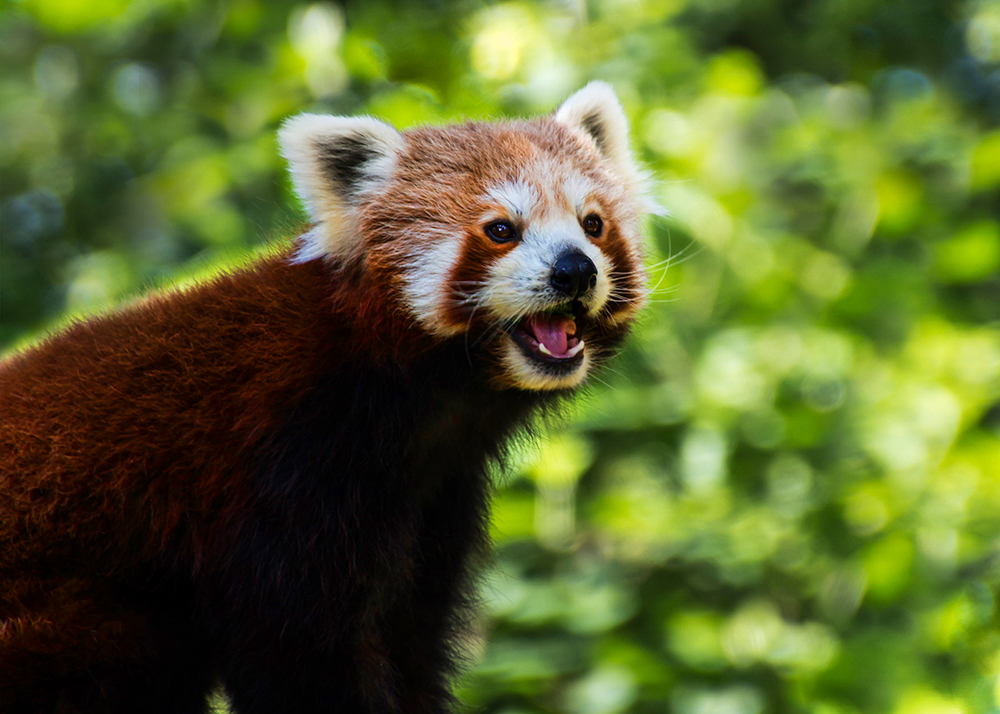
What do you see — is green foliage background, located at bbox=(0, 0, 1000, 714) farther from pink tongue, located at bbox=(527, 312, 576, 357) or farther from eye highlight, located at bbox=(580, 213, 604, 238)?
pink tongue, located at bbox=(527, 312, 576, 357)

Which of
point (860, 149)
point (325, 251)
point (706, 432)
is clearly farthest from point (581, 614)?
point (860, 149)

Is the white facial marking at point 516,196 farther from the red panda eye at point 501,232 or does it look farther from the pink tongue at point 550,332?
the pink tongue at point 550,332

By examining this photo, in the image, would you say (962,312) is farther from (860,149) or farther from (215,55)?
(215,55)

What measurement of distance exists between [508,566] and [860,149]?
237 centimetres

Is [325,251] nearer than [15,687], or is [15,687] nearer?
[15,687]

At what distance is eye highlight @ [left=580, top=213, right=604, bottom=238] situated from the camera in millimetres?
2094

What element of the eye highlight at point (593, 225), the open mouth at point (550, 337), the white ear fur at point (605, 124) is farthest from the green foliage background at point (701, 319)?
the open mouth at point (550, 337)

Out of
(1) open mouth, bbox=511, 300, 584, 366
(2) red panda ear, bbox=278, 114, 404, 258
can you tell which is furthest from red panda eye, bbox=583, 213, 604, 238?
(2) red panda ear, bbox=278, 114, 404, 258

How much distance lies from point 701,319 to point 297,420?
230cm

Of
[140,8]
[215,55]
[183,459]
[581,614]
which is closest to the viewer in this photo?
[183,459]

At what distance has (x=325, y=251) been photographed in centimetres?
204

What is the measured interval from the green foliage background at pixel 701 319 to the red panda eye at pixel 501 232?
1.24 meters

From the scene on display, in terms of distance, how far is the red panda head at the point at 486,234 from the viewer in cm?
191

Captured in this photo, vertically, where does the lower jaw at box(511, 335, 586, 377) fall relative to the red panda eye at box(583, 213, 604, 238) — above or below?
below
